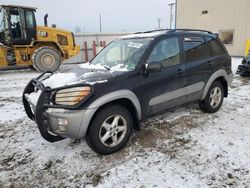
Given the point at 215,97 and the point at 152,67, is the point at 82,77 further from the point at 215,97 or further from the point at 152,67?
the point at 215,97

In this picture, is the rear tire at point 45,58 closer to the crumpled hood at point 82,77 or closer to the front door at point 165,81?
the crumpled hood at point 82,77

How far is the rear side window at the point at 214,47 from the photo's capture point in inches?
179

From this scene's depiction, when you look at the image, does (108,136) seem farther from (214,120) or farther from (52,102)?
(214,120)

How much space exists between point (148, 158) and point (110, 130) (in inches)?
26.3

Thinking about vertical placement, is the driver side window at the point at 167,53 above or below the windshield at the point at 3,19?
below

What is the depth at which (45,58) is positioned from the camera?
35.9 ft

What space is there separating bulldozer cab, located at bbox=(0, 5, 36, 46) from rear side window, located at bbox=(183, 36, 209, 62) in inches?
348

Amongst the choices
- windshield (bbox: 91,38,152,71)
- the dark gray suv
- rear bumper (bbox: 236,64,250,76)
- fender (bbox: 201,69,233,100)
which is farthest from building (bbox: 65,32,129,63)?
fender (bbox: 201,69,233,100)

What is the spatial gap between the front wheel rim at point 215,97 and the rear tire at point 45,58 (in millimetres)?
8626

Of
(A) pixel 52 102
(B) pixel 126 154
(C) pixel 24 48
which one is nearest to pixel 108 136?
(B) pixel 126 154

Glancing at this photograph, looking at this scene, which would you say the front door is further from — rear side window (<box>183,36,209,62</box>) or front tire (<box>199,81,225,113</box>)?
front tire (<box>199,81,225,113</box>)

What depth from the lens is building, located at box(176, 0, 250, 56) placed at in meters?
15.9

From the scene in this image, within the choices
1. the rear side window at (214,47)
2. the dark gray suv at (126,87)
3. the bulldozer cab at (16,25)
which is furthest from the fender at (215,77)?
the bulldozer cab at (16,25)

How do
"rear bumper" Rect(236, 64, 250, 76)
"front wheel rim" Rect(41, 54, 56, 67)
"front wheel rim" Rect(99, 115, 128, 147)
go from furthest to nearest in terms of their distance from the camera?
"front wheel rim" Rect(41, 54, 56, 67) → "rear bumper" Rect(236, 64, 250, 76) → "front wheel rim" Rect(99, 115, 128, 147)
